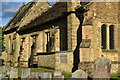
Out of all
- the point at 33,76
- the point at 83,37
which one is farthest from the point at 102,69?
the point at 83,37

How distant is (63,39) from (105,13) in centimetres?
555

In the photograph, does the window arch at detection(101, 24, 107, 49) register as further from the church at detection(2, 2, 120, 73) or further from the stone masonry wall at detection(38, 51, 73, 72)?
the stone masonry wall at detection(38, 51, 73, 72)

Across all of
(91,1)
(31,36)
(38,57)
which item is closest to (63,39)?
(38,57)

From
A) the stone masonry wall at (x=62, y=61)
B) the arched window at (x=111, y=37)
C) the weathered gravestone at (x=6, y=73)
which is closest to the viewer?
the weathered gravestone at (x=6, y=73)

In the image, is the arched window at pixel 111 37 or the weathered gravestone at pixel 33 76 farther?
the arched window at pixel 111 37

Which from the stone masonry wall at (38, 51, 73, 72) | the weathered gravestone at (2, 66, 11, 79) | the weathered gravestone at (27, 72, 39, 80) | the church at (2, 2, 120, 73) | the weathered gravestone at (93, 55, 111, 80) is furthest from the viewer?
the stone masonry wall at (38, 51, 73, 72)

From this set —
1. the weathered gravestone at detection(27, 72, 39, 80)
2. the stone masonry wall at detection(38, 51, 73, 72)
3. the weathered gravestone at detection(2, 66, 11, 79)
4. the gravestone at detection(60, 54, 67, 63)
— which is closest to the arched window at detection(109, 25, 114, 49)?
the stone masonry wall at detection(38, 51, 73, 72)

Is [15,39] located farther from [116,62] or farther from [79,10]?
[116,62]

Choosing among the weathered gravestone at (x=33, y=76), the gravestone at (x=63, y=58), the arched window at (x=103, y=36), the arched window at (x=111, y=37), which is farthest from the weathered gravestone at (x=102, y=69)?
the arched window at (x=111, y=37)

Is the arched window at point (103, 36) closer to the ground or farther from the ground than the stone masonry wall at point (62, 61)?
farther from the ground

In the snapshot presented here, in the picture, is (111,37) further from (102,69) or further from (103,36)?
(102,69)

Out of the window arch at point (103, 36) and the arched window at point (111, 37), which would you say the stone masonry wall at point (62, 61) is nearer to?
the window arch at point (103, 36)

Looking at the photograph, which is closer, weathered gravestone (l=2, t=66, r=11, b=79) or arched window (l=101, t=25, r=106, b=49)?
weathered gravestone (l=2, t=66, r=11, b=79)

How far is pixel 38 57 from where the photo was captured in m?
26.7
